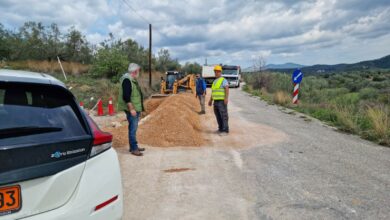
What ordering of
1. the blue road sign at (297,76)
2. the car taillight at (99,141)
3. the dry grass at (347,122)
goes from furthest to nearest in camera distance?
the blue road sign at (297,76)
the dry grass at (347,122)
the car taillight at (99,141)

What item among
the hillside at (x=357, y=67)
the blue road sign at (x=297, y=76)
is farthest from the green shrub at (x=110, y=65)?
the hillside at (x=357, y=67)

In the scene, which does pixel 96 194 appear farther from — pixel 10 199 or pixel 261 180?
pixel 261 180

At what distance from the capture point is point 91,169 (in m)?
2.57

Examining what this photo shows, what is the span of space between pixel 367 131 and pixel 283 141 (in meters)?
2.70

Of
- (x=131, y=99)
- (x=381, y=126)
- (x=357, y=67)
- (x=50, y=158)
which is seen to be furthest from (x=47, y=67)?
(x=357, y=67)

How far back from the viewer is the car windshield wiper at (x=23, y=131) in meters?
2.21

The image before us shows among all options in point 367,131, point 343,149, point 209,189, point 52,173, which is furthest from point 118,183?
point 367,131

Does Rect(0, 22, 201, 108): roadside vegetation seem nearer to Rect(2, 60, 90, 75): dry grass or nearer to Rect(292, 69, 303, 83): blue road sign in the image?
Rect(2, 60, 90, 75): dry grass

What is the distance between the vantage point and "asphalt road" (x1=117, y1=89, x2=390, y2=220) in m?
4.28

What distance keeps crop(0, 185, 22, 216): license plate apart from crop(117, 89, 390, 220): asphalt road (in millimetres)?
2018

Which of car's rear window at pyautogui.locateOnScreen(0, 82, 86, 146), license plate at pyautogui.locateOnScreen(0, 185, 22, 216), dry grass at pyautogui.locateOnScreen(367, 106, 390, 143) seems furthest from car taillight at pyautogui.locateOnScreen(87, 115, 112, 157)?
dry grass at pyautogui.locateOnScreen(367, 106, 390, 143)

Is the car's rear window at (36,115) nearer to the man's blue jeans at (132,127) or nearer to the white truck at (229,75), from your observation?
the man's blue jeans at (132,127)

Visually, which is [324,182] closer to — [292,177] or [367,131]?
[292,177]

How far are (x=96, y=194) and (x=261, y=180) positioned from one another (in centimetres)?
346
